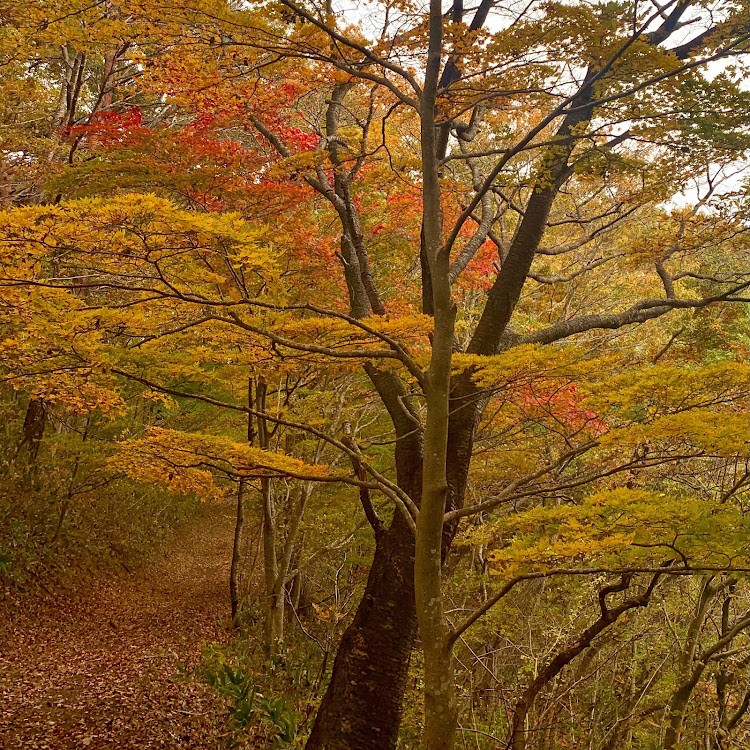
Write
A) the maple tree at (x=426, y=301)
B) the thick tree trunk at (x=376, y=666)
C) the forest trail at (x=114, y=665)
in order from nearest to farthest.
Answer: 1. the maple tree at (x=426, y=301)
2. the thick tree trunk at (x=376, y=666)
3. the forest trail at (x=114, y=665)

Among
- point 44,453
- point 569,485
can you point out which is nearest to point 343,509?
point 44,453

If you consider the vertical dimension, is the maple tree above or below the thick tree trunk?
above

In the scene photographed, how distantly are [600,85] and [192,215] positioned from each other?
2769 millimetres

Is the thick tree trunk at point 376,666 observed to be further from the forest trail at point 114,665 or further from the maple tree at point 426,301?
the forest trail at point 114,665

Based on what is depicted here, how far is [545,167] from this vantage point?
4.27 metres

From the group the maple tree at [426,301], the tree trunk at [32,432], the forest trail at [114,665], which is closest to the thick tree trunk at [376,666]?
the maple tree at [426,301]

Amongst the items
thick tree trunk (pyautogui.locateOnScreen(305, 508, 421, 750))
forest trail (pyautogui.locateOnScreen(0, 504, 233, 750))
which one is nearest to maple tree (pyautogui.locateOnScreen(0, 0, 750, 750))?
thick tree trunk (pyautogui.locateOnScreen(305, 508, 421, 750))

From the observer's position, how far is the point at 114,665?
24.5ft

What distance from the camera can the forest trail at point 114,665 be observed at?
547cm

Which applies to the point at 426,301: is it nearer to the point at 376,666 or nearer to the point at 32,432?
the point at 376,666

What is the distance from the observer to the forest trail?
5.47 m

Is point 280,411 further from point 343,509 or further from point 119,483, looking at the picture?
point 119,483

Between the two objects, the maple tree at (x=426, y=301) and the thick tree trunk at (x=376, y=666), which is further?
the thick tree trunk at (x=376, y=666)

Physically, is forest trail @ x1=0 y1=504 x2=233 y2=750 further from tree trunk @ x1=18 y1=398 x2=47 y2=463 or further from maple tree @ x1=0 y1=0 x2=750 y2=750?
tree trunk @ x1=18 y1=398 x2=47 y2=463
